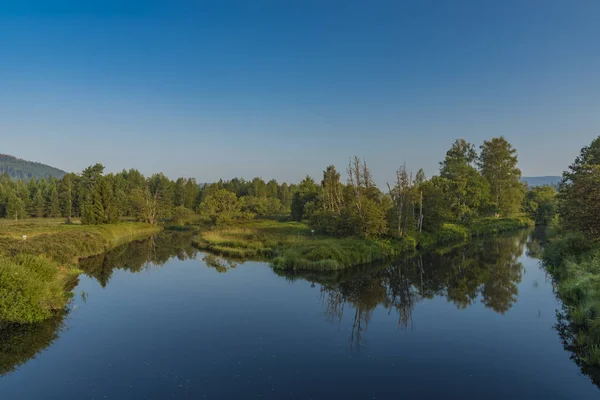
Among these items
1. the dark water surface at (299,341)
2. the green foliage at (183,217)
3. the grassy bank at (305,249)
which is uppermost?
the green foliage at (183,217)

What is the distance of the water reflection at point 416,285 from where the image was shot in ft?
72.7

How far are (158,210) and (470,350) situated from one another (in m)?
77.6

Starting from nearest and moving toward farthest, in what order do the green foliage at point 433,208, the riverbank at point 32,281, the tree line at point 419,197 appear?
the riverbank at point 32,281 < the tree line at point 419,197 < the green foliage at point 433,208

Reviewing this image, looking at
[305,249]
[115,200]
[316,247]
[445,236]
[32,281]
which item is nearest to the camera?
[32,281]

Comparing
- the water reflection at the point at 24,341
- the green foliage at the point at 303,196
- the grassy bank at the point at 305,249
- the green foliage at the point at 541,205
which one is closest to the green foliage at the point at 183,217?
the green foliage at the point at 303,196

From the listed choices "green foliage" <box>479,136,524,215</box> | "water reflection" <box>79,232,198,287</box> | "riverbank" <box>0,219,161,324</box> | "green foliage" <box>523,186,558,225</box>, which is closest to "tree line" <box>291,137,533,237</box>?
"green foliage" <box>479,136,524,215</box>

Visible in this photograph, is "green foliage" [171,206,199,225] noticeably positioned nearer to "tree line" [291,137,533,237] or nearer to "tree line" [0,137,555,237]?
"tree line" [0,137,555,237]

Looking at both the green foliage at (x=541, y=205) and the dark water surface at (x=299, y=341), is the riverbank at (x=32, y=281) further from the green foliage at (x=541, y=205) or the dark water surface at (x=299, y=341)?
the green foliage at (x=541, y=205)

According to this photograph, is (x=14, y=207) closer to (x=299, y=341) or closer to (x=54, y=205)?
(x=54, y=205)

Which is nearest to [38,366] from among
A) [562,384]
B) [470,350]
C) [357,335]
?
[357,335]

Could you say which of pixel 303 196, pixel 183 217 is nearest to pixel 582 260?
pixel 303 196

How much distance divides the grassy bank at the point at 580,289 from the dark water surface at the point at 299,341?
0.86 meters

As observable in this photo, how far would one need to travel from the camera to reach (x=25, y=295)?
1834 centimetres

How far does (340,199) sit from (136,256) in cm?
2667
